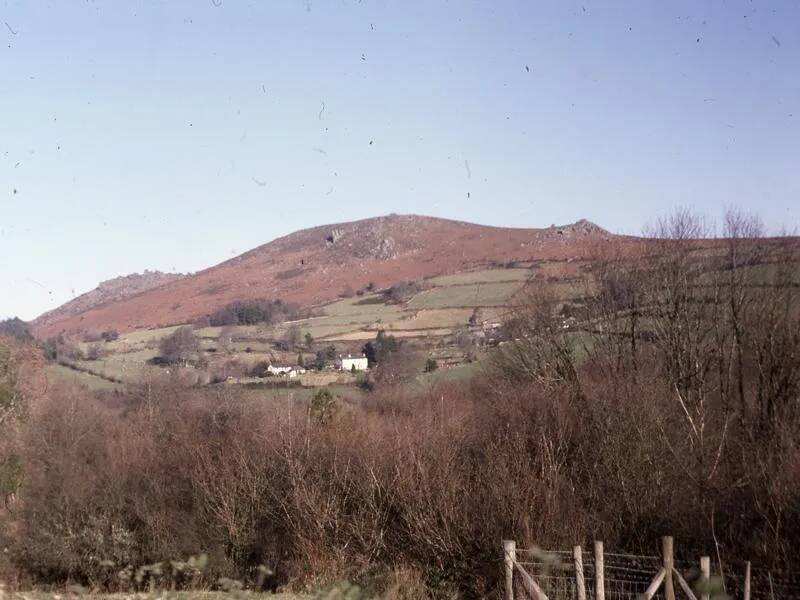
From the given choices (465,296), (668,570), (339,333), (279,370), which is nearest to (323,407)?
(279,370)

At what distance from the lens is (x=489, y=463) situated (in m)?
22.4

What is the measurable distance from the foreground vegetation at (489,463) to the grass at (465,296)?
76.3 feet

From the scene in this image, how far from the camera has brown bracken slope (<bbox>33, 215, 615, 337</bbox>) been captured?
82.1m

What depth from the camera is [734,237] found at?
1139 inches

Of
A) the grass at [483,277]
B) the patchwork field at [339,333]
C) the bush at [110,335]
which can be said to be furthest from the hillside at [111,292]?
the grass at [483,277]

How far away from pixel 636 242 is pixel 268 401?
52.7 feet

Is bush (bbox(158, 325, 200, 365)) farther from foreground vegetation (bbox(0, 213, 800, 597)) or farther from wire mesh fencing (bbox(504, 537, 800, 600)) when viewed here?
wire mesh fencing (bbox(504, 537, 800, 600))

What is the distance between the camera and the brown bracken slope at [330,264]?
82.1 metres

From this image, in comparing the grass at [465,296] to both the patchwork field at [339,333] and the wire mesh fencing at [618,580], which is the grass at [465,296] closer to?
the patchwork field at [339,333]

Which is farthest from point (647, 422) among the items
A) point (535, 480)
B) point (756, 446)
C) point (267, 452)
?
point (267, 452)

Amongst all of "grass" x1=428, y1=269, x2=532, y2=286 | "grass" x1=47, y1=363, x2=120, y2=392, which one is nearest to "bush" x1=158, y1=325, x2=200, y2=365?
"grass" x1=47, y1=363, x2=120, y2=392

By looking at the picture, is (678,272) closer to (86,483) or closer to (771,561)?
(771,561)

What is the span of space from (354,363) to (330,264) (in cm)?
4540

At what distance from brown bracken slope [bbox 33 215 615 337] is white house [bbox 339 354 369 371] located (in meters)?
18.9
